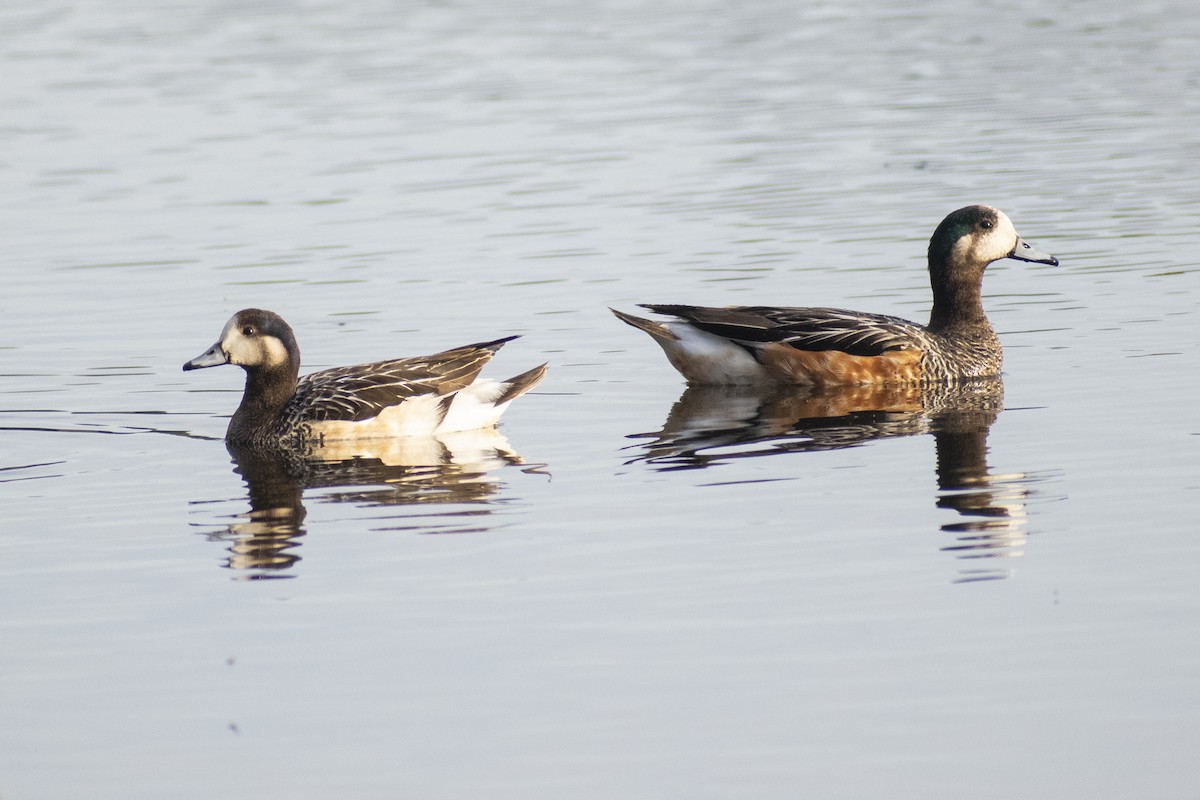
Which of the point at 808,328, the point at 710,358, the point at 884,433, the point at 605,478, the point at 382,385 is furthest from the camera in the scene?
the point at 710,358

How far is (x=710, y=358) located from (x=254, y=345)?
355 cm

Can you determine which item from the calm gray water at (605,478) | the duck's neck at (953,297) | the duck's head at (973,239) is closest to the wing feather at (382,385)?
the calm gray water at (605,478)

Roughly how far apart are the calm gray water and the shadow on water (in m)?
0.05

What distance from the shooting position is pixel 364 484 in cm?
1192

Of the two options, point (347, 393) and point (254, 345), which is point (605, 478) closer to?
point (347, 393)

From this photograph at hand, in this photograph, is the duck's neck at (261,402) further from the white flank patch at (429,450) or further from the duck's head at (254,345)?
the white flank patch at (429,450)

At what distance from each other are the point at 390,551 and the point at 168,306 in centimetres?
883

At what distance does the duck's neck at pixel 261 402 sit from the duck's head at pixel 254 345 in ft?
0.13

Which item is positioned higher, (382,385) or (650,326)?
(650,326)

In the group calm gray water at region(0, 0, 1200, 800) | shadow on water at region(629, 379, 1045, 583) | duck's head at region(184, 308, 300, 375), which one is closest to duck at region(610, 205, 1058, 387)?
shadow on water at region(629, 379, 1045, 583)

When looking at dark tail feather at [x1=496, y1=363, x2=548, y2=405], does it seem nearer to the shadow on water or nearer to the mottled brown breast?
the shadow on water

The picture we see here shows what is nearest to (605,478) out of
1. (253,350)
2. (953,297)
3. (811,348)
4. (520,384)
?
(520,384)

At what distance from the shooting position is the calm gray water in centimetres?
740

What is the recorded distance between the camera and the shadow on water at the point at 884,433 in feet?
33.0
